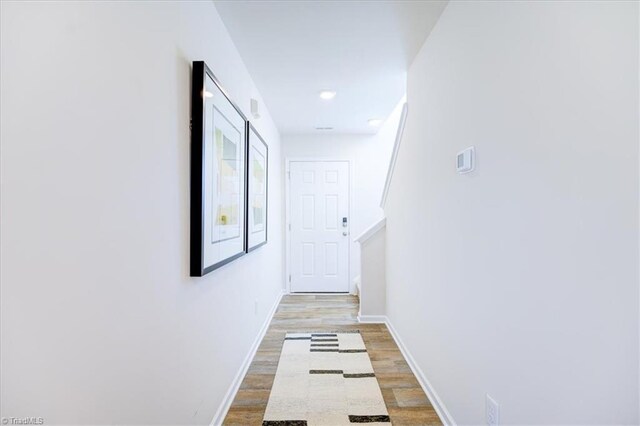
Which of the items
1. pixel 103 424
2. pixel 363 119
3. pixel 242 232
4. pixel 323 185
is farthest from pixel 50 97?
pixel 323 185

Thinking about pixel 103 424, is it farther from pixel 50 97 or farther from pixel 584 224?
pixel 584 224

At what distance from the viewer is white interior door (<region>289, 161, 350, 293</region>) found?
5.23 m

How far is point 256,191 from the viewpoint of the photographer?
3098 mm

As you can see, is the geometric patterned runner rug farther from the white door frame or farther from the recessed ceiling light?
the recessed ceiling light

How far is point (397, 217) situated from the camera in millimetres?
3297

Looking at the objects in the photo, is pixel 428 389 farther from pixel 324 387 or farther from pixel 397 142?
pixel 397 142

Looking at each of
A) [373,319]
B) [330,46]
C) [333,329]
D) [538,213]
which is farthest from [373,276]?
[538,213]

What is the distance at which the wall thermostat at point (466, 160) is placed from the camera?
162 centimetres

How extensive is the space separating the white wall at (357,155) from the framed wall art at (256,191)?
1.71 metres

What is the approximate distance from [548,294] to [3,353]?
1.36 metres

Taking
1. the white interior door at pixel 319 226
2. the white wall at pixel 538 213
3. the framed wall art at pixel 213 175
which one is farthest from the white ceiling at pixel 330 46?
the white interior door at pixel 319 226

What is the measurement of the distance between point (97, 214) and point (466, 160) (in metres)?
1.47

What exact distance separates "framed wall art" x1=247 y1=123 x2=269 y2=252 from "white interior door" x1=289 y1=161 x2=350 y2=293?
159cm

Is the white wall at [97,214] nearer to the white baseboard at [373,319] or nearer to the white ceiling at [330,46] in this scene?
the white ceiling at [330,46]
